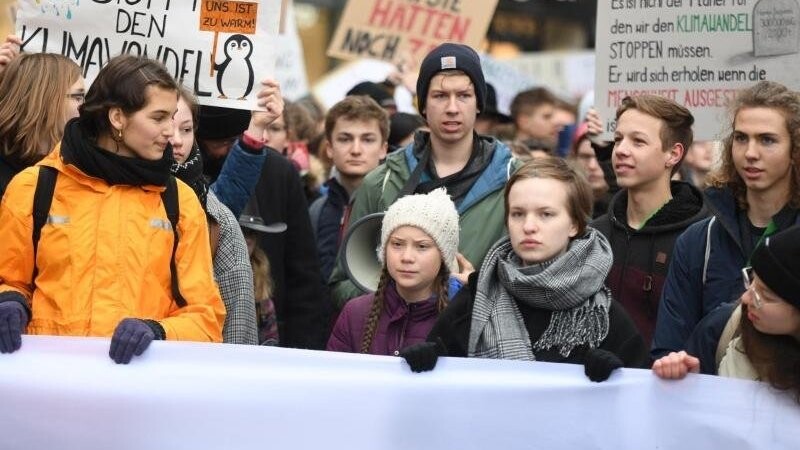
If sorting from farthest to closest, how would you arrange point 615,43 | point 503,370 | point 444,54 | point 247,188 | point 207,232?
1. point 615,43
2. point 444,54
3. point 247,188
4. point 207,232
5. point 503,370

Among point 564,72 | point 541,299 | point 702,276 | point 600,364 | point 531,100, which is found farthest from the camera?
point 564,72

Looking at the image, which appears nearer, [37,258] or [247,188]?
[37,258]

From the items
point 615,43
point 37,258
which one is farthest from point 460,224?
point 37,258

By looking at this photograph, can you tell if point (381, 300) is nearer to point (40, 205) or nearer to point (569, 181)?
point (569, 181)

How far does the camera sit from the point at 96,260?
5.16 meters

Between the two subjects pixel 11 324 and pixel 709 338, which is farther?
pixel 709 338

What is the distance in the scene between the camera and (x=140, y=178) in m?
5.25

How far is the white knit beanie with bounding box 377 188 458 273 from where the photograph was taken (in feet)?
19.6

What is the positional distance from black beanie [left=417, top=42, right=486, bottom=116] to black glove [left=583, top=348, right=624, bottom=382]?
243cm

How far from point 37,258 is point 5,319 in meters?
0.29

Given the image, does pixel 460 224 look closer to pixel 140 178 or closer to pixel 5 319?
pixel 140 178

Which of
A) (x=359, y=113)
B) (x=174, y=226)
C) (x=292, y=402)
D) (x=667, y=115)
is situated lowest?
(x=292, y=402)

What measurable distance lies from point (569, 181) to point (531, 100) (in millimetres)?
6744

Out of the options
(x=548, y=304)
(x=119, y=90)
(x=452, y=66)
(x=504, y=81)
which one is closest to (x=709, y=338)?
(x=548, y=304)
